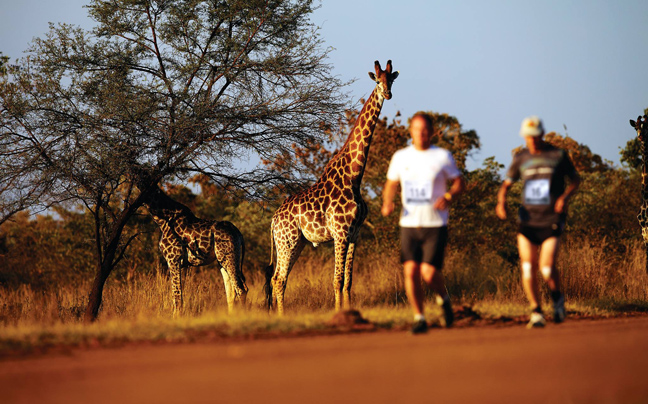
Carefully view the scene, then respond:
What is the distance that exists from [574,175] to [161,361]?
16.6 feet

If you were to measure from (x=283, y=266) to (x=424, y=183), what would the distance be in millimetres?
6937

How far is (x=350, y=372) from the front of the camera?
5480 millimetres

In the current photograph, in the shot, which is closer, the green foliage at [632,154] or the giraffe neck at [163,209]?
the giraffe neck at [163,209]

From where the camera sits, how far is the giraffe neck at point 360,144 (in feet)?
46.0

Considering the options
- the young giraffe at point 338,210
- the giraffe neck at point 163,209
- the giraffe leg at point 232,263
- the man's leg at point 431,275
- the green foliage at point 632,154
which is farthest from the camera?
the green foliage at point 632,154

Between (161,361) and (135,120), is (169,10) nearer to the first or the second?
(135,120)

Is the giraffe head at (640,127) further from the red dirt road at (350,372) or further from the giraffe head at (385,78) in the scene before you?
the red dirt road at (350,372)

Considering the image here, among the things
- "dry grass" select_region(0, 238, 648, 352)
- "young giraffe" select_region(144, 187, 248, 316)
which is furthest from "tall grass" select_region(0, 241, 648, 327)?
"young giraffe" select_region(144, 187, 248, 316)

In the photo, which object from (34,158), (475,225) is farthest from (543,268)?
(475,225)

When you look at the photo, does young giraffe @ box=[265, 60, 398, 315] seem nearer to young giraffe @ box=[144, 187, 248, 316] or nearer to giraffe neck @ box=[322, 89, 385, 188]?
giraffe neck @ box=[322, 89, 385, 188]

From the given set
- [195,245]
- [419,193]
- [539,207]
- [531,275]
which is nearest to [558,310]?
[531,275]

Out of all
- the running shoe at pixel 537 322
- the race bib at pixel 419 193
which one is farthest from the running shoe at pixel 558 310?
the race bib at pixel 419 193

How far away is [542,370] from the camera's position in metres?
5.48

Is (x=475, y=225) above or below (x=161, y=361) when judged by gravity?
above
